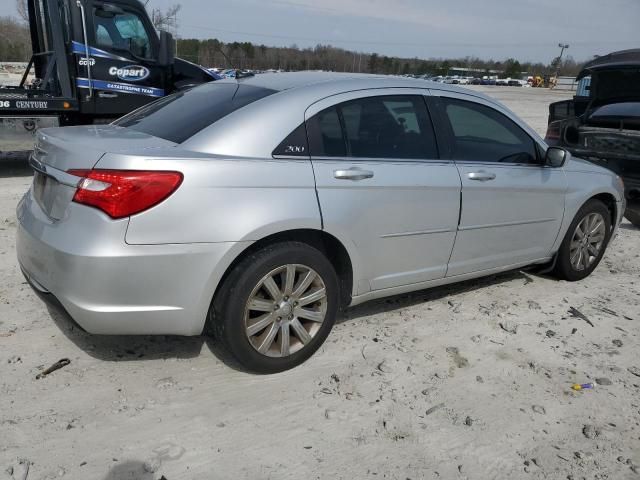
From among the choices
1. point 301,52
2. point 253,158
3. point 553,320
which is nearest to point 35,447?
point 253,158

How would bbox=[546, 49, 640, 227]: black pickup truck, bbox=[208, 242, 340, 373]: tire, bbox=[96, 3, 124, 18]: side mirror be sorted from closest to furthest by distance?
bbox=[208, 242, 340, 373]: tire
bbox=[546, 49, 640, 227]: black pickup truck
bbox=[96, 3, 124, 18]: side mirror

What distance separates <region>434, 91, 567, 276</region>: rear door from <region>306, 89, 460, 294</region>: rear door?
0.52ft

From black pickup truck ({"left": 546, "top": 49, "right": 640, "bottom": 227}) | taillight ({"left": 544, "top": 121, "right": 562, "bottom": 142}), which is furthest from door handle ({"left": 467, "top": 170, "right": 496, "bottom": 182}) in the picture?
taillight ({"left": 544, "top": 121, "right": 562, "bottom": 142})

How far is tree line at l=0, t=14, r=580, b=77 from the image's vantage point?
1522 inches

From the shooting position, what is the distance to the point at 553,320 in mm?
4023

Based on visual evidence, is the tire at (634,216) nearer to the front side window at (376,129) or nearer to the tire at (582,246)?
the tire at (582,246)

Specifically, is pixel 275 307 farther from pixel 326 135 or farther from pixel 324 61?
pixel 324 61

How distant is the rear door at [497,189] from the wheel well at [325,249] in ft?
2.88

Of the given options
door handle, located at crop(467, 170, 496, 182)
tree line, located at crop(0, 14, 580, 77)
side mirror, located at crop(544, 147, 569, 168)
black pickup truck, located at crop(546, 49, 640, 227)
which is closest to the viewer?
door handle, located at crop(467, 170, 496, 182)

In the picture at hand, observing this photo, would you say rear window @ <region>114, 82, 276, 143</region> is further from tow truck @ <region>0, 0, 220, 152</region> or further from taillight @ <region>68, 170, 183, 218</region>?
tow truck @ <region>0, 0, 220, 152</region>

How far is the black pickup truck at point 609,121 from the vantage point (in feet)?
21.7

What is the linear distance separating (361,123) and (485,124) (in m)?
1.27

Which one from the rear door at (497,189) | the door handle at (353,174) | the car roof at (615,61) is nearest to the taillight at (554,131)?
the car roof at (615,61)

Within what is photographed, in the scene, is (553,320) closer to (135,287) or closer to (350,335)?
(350,335)
